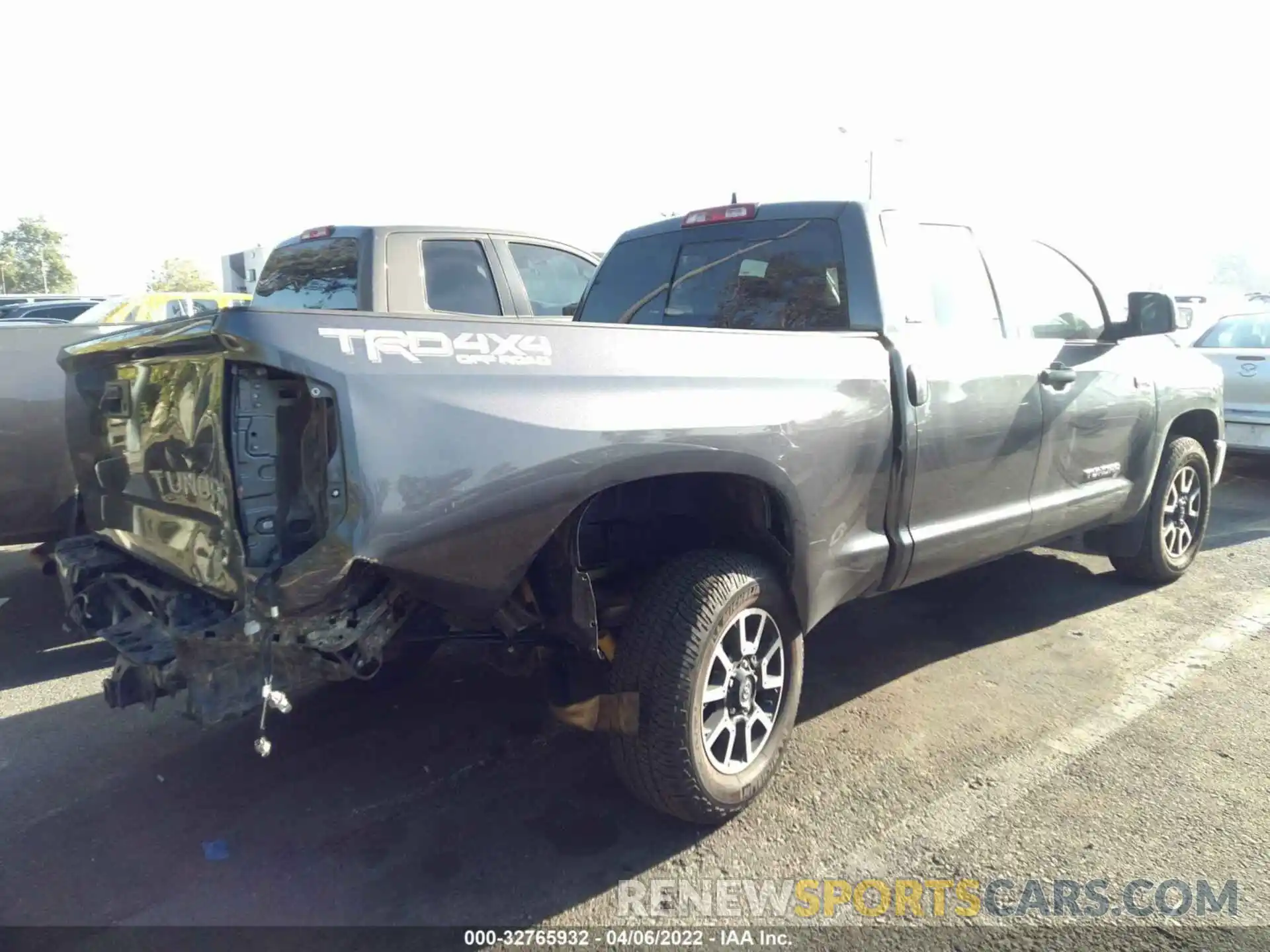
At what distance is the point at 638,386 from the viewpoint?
275cm

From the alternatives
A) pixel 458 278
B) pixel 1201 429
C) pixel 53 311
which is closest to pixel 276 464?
pixel 458 278

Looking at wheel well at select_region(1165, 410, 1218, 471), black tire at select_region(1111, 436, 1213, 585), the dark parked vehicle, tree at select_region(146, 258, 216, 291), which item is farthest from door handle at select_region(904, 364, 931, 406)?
tree at select_region(146, 258, 216, 291)

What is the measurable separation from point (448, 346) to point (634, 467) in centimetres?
63

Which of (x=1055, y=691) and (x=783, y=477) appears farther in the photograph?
(x=1055, y=691)

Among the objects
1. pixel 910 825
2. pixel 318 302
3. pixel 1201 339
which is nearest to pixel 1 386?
pixel 318 302

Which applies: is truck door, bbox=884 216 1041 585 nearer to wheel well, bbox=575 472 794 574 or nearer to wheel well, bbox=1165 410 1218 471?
wheel well, bbox=575 472 794 574

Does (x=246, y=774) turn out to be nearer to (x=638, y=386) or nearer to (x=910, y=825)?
(x=638, y=386)

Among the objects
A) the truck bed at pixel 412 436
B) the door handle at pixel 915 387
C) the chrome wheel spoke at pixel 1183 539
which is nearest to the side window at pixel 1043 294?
the door handle at pixel 915 387

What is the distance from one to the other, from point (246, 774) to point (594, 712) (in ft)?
4.59

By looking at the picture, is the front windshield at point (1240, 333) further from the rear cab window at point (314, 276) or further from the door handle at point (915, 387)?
the rear cab window at point (314, 276)

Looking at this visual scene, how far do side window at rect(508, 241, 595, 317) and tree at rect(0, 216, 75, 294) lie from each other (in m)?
69.6

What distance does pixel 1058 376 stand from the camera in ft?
14.1

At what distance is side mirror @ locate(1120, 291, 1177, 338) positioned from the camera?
4.59 metres

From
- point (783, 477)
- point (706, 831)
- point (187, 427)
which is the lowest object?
point (706, 831)
